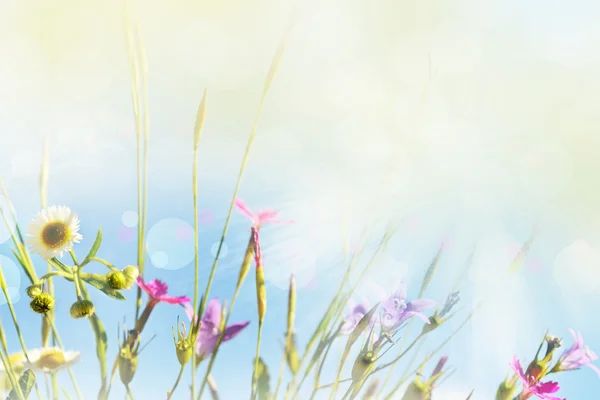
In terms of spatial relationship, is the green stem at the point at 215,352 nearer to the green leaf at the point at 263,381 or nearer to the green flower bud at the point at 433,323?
the green leaf at the point at 263,381

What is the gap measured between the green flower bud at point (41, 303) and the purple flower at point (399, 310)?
0.86ft

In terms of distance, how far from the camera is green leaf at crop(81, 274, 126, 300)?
0.46 metres

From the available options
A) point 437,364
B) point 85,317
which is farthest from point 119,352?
point 437,364

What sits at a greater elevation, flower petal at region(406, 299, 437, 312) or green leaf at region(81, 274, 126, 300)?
green leaf at region(81, 274, 126, 300)

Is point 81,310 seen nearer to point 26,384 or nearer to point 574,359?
point 26,384

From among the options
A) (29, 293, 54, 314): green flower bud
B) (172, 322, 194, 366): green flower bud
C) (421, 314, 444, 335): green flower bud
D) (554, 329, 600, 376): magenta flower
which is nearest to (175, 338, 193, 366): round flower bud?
(172, 322, 194, 366): green flower bud

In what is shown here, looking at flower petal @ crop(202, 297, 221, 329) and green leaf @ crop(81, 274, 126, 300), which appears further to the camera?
flower petal @ crop(202, 297, 221, 329)

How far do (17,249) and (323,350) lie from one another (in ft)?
0.91

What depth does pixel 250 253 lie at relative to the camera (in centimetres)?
52

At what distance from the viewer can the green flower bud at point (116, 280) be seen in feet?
1.53

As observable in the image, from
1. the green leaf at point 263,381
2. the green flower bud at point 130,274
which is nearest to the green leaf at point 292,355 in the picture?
the green leaf at point 263,381

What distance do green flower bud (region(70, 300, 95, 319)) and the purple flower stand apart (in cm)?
23

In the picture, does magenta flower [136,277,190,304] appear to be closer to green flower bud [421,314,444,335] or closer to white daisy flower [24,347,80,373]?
white daisy flower [24,347,80,373]

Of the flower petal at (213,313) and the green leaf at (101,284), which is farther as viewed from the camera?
the flower petal at (213,313)
